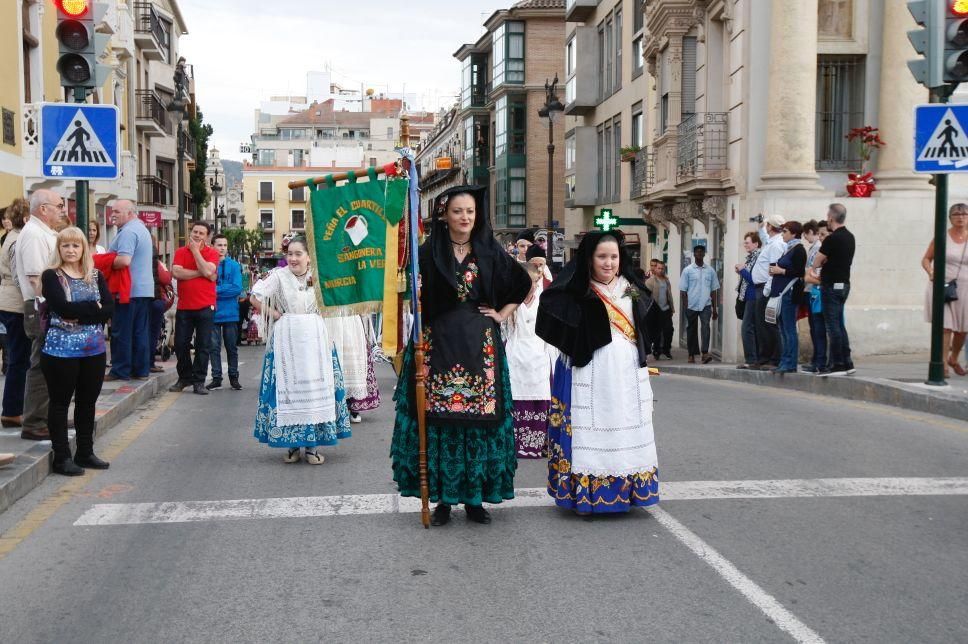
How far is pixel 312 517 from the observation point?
6488 millimetres

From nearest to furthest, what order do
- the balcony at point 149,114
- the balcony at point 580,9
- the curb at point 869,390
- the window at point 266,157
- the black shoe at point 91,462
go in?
the black shoe at point 91,462 < the curb at point 869,390 < the balcony at point 580,9 < the balcony at point 149,114 < the window at point 266,157

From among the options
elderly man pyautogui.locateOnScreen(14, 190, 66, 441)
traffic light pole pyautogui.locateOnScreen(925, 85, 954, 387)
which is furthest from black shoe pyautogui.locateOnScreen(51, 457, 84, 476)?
traffic light pole pyautogui.locateOnScreen(925, 85, 954, 387)

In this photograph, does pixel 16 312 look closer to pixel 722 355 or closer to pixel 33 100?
pixel 722 355

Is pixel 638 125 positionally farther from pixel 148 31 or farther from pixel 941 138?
pixel 148 31

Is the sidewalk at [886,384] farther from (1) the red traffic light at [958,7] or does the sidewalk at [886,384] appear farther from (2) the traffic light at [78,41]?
(2) the traffic light at [78,41]

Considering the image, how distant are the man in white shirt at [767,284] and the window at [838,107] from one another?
5.35m

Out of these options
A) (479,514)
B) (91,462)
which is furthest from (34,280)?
(479,514)

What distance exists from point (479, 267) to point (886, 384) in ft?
24.4

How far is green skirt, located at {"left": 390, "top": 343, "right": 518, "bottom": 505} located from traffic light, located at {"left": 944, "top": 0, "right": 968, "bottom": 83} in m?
7.33

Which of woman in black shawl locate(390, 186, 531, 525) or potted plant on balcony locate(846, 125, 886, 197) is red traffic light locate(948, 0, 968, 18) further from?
potted plant on balcony locate(846, 125, 886, 197)

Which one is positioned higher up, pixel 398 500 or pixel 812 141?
pixel 812 141

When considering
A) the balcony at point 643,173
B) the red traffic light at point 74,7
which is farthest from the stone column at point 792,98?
the red traffic light at point 74,7

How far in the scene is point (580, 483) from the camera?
6363 mm

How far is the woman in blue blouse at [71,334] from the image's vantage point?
7.55 meters
